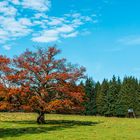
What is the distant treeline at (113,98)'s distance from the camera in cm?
11575

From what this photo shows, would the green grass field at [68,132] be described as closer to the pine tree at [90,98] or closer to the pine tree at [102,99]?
the pine tree at [102,99]

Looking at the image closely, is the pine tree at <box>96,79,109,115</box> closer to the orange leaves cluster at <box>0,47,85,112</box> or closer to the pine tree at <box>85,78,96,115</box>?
the pine tree at <box>85,78,96,115</box>

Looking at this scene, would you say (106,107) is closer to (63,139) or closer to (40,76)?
(40,76)

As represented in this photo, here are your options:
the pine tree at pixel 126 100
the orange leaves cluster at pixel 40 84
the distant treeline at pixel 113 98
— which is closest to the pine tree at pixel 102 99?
the distant treeline at pixel 113 98

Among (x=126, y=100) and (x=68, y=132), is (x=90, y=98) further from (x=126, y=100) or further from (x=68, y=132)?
(x=68, y=132)

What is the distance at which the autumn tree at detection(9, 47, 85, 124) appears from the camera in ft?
184

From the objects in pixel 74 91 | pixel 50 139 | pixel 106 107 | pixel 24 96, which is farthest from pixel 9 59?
pixel 106 107

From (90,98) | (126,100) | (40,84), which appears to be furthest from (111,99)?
(40,84)

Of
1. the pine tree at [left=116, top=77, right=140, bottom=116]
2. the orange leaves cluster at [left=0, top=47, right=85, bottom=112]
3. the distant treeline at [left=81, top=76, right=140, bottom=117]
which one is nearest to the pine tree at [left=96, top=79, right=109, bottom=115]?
the distant treeline at [left=81, top=76, right=140, bottom=117]

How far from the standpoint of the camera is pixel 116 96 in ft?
388

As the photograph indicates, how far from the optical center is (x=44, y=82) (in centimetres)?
5719

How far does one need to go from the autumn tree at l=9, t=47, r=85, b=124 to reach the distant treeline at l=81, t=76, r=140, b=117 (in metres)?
58.5

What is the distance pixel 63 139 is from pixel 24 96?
2589 cm

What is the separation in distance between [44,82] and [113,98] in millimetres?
62937
